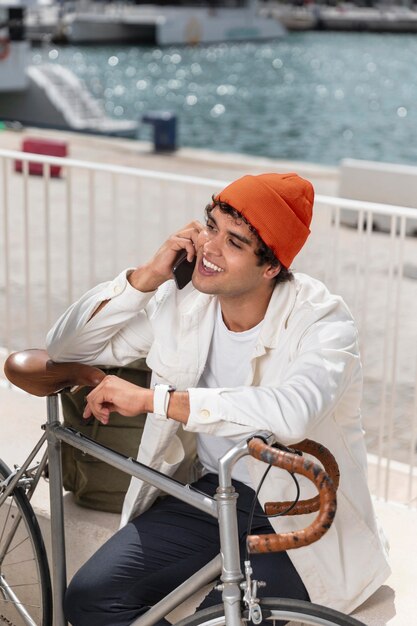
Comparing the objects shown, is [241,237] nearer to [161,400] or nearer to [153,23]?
[161,400]

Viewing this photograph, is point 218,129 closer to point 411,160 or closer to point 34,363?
point 411,160

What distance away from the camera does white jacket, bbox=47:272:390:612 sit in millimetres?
2422

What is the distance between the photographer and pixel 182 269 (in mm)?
2855

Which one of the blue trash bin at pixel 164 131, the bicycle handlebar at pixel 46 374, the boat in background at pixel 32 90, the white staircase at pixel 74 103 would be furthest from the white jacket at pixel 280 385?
the boat in background at pixel 32 90

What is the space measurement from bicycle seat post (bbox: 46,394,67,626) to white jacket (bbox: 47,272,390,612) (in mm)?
209

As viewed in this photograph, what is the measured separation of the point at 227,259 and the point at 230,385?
0.39 meters

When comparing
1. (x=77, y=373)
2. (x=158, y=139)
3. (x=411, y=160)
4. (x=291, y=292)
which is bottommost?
(x=411, y=160)

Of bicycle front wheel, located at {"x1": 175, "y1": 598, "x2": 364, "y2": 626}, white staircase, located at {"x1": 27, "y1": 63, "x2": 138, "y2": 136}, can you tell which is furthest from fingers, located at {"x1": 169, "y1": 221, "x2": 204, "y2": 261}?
white staircase, located at {"x1": 27, "y1": 63, "x2": 138, "y2": 136}

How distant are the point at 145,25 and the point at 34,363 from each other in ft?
324

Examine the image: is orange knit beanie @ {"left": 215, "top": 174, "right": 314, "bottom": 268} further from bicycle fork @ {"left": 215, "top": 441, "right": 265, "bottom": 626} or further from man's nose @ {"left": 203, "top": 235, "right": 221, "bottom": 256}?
bicycle fork @ {"left": 215, "top": 441, "right": 265, "bottom": 626}

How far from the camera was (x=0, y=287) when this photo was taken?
9.94m

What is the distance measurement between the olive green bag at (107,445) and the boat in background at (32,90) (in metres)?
27.3

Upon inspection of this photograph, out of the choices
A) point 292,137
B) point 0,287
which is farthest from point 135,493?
point 292,137

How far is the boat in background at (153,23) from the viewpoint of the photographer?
9436 cm
